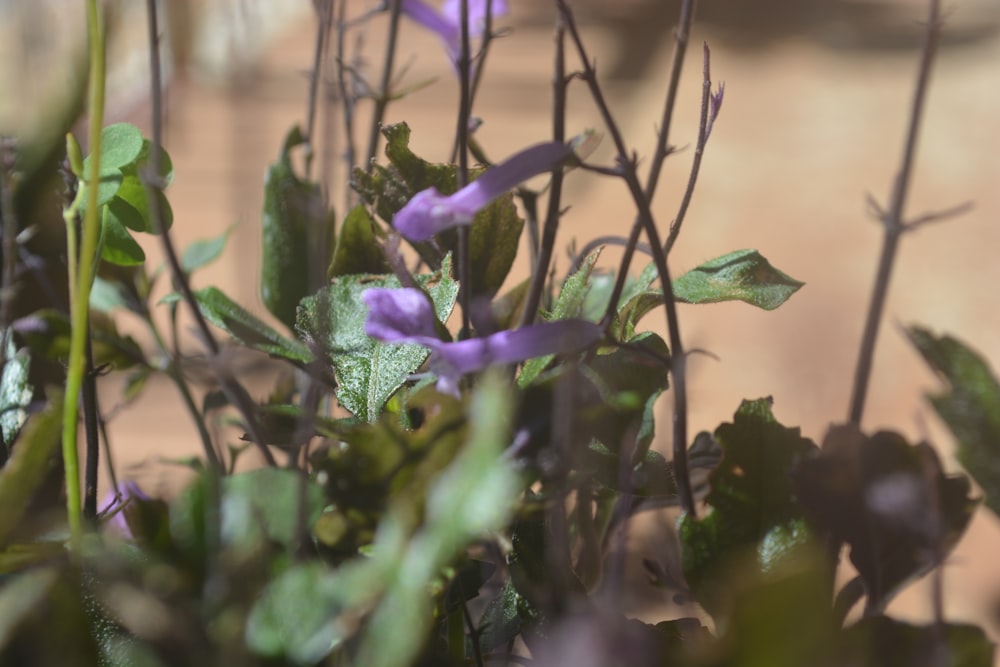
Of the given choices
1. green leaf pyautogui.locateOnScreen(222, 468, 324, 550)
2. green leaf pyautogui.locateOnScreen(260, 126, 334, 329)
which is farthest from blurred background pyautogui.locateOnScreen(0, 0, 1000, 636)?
green leaf pyautogui.locateOnScreen(222, 468, 324, 550)

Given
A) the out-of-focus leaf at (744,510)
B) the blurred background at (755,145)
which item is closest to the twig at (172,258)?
the out-of-focus leaf at (744,510)

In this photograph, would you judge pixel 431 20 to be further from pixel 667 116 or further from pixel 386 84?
pixel 667 116

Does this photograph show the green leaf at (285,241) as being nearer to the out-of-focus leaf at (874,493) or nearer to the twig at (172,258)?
the twig at (172,258)

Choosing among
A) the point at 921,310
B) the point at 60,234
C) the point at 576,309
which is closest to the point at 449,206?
the point at 576,309

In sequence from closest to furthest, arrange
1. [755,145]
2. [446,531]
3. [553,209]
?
[446,531] < [553,209] < [755,145]

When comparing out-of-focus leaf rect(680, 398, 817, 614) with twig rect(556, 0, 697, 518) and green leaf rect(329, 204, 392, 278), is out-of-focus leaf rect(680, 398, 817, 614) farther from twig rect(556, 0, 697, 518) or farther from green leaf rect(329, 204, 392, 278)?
green leaf rect(329, 204, 392, 278)

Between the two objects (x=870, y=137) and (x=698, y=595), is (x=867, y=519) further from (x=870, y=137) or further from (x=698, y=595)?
(x=870, y=137)

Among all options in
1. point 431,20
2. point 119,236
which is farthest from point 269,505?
point 431,20
